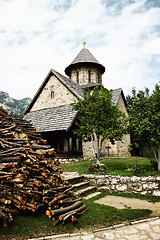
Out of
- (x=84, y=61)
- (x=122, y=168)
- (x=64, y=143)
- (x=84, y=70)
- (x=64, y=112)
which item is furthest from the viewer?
(x=84, y=70)

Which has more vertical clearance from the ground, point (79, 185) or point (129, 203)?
point (79, 185)

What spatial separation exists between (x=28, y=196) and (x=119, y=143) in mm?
14528

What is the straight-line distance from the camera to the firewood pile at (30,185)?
441cm

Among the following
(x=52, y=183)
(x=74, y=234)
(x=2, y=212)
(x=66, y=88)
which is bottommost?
(x=74, y=234)

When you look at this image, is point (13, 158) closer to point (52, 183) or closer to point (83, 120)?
point (52, 183)

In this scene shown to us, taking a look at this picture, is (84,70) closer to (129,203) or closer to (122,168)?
(122,168)

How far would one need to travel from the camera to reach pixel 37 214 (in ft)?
15.1

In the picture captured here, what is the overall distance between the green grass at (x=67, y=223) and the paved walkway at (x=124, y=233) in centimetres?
17

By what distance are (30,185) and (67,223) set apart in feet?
4.20

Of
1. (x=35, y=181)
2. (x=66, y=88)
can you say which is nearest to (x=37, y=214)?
(x=35, y=181)

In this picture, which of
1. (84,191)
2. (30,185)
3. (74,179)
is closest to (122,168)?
(74,179)

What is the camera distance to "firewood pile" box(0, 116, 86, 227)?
174 inches

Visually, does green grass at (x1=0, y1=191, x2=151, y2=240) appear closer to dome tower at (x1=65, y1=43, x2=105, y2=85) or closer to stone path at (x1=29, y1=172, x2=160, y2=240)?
stone path at (x1=29, y1=172, x2=160, y2=240)

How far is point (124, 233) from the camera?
3.89m
